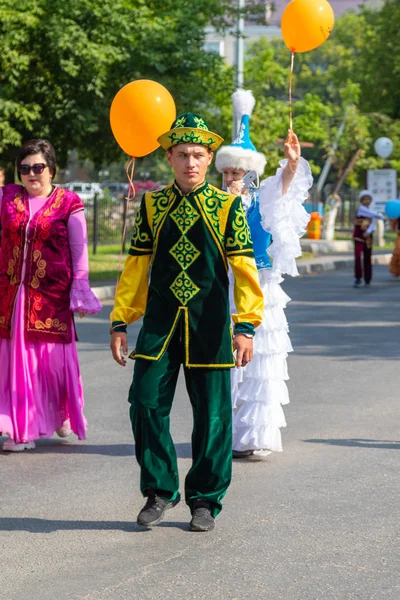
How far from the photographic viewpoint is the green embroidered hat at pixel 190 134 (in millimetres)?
5895

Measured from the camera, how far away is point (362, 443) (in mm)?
8219

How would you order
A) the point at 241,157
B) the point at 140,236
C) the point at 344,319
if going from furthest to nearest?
the point at 344,319, the point at 241,157, the point at 140,236

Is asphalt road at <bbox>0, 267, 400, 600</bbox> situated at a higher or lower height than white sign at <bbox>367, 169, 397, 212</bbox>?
lower

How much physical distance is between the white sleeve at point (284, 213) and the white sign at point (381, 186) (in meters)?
29.3

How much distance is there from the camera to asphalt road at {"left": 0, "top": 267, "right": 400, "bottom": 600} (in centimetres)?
516

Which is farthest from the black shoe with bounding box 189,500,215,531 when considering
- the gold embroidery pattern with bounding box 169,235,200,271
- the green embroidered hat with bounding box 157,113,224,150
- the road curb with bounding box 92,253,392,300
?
the road curb with bounding box 92,253,392,300

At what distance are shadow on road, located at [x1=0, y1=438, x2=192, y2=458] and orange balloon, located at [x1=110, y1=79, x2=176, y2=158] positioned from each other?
1.81 metres

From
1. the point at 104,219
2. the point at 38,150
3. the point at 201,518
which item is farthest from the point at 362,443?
the point at 104,219

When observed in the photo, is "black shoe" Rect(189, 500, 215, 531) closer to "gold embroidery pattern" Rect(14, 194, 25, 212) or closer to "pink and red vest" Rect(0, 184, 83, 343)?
"pink and red vest" Rect(0, 184, 83, 343)

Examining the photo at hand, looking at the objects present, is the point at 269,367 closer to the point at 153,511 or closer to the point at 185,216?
the point at 153,511

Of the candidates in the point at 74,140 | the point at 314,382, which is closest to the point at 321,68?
the point at 74,140

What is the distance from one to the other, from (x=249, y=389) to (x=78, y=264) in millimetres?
1341

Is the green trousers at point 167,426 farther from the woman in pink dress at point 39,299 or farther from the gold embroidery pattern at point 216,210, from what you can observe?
the woman in pink dress at point 39,299

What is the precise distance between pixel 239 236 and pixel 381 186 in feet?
104
